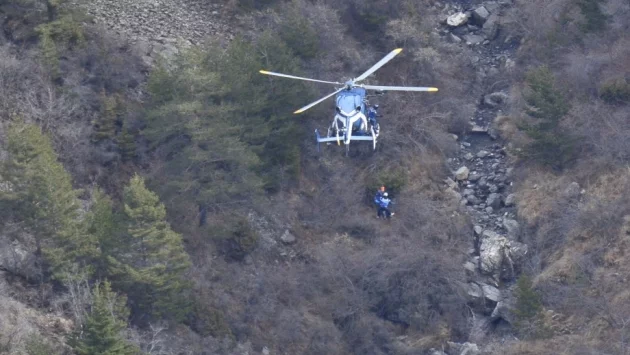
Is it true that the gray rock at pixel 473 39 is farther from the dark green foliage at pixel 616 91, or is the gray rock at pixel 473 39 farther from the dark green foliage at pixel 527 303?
the dark green foliage at pixel 527 303

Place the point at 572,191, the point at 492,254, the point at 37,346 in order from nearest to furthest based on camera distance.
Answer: the point at 37,346, the point at 492,254, the point at 572,191

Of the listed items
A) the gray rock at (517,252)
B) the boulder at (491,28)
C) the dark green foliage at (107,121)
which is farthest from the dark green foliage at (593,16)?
the dark green foliage at (107,121)

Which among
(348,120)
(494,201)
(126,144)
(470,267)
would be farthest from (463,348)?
(126,144)

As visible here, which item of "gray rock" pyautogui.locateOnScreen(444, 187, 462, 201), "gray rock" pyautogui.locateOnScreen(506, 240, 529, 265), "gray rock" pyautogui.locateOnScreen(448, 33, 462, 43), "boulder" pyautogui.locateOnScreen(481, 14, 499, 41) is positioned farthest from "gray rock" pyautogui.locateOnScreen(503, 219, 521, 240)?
"boulder" pyautogui.locateOnScreen(481, 14, 499, 41)

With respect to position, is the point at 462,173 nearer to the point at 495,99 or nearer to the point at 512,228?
the point at 512,228

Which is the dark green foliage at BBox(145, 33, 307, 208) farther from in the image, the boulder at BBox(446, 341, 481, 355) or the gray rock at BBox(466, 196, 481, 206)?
the boulder at BBox(446, 341, 481, 355)

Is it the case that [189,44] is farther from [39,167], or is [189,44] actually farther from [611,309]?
[611,309]

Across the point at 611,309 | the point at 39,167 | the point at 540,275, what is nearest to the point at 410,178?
the point at 540,275
